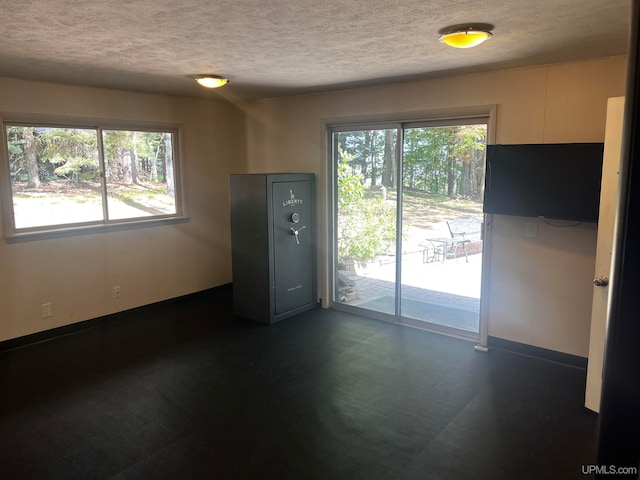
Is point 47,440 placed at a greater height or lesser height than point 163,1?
lesser

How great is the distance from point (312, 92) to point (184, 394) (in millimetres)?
3311

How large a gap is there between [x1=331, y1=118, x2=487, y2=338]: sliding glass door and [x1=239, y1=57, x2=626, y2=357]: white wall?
0.21m

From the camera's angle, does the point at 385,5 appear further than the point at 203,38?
No

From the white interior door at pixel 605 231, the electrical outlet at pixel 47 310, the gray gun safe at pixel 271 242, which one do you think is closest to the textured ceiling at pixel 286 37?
the white interior door at pixel 605 231

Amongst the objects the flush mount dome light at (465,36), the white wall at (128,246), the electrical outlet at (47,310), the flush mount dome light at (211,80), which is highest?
the flush mount dome light at (211,80)

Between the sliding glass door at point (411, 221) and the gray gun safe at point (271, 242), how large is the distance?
413mm

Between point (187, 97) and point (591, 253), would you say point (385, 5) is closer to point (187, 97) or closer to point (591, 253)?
point (591, 253)

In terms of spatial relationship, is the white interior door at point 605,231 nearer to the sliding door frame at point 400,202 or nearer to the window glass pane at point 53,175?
the sliding door frame at point 400,202

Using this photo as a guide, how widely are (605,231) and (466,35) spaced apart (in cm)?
151

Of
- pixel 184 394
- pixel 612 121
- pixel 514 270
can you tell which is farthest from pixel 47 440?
pixel 612 121

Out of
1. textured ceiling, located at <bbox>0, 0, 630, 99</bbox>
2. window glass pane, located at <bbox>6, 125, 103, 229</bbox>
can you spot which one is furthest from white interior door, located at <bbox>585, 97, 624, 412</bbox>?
window glass pane, located at <bbox>6, 125, 103, 229</bbox>

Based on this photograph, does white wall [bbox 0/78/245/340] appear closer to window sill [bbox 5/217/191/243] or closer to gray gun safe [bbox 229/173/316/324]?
window sill [bbox 5/217/191/243]

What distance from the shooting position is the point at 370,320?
4902mm

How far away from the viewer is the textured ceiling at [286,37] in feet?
7.27
